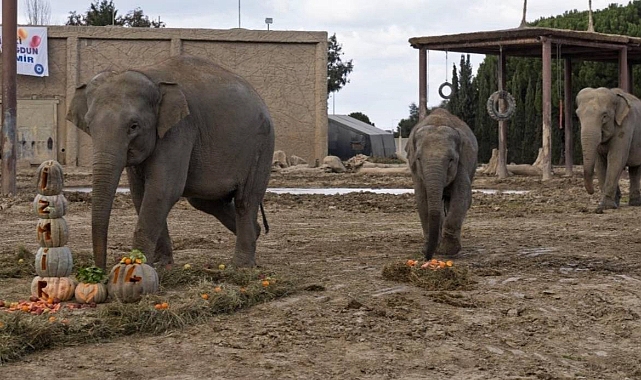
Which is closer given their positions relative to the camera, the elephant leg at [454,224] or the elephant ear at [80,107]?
the elephant ear at [80,107]

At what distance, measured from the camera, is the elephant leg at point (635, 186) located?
18.5 m

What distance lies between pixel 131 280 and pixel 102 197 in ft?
2.54

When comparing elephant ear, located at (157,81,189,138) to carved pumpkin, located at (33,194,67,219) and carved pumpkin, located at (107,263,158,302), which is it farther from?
carved pumpkin, located at (107,263,158,302)

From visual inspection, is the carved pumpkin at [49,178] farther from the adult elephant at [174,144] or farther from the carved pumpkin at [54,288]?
the carved pumpkin at [54,288]

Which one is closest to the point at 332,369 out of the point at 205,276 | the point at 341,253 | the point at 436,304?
the point at 436,304

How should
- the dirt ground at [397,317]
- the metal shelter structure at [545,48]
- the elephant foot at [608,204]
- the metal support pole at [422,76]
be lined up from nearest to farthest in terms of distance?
the dirt ground at [397,317]
the elephant foot at [608,204]
the metal shelter structure at [545,48]
the metal support pole at [422,76]

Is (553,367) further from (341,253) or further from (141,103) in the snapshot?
(341,253)

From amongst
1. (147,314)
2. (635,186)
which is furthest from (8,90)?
(147,314)

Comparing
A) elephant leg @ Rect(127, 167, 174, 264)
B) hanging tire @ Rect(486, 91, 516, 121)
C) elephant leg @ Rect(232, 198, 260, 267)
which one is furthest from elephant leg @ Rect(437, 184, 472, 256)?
hanging tire @ Rect(486, 91, 516, 121)

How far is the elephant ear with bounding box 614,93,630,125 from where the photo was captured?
17.7m

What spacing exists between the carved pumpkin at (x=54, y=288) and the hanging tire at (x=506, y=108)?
22707mm

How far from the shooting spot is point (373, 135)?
4822 centimetres

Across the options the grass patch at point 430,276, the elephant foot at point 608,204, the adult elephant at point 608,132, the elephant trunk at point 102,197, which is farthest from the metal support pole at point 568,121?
the elephant trunk at point 102,197

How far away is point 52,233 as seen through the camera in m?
8.20
